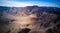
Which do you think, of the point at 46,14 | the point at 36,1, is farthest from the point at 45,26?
the point at 36,1

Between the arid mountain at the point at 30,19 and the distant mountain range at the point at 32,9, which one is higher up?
the distant mountain range at the point at 32,9

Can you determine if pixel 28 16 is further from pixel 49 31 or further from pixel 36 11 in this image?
pixel 49 31

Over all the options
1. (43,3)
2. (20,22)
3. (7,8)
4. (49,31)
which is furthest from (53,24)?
(7,8)

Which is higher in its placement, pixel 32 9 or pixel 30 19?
pixel 32 9

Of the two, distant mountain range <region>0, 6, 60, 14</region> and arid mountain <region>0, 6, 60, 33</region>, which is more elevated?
distant mountain range <region>0, 6, 60, 14</region>

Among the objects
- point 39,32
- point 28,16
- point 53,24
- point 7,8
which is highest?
point 7,8

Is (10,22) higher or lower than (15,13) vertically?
lower

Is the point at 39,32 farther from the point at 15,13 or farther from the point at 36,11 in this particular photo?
the point at 15,13
